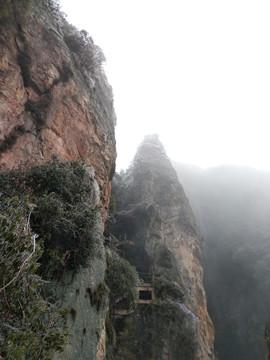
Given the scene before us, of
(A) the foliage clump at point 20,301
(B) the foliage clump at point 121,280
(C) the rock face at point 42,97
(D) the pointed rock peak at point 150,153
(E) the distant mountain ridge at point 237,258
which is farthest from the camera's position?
(D) the pointed rock peak at point 150,153

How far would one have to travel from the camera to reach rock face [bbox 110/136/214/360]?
56.0 ft

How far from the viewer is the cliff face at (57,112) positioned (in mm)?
6465

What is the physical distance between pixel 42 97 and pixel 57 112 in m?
1.07

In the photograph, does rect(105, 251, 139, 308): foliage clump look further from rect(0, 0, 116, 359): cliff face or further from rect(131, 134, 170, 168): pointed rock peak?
rect(131, 134, 170, 168): pointed rock peak

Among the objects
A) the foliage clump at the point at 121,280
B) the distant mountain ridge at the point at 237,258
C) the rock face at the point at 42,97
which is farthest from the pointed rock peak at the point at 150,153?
the foliage clump at the point at 121,280

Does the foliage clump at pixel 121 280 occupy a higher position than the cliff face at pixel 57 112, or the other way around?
the cliff face at pixel 57 112

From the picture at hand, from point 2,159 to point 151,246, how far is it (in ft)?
44.5

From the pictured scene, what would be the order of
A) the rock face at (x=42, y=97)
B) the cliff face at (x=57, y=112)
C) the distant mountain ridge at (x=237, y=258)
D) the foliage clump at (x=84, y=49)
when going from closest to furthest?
the cliff face at (x=57, y=112), the rock face at (x=42, y=97), the foliage clump at (x=84, y=49), the distant mountain ridge at (x=237, y=258)

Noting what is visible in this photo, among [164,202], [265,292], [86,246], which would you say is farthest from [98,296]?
[265,292]

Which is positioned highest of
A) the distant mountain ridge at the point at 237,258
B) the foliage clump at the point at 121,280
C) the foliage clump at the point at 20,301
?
the foliage clump at the point at 20,301

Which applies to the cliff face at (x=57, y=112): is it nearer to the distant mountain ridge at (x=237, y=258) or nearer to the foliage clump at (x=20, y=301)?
the foliage clump at (x=20, y=301)

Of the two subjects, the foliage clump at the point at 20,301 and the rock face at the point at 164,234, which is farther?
the rock face at the point at 164,234

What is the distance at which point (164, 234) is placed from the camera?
21969 millimetres

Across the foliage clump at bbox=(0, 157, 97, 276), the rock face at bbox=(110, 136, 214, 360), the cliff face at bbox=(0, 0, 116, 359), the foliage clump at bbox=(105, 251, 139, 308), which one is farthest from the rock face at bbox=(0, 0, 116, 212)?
the rock face at bbox=(110, 136, 214, 360)
